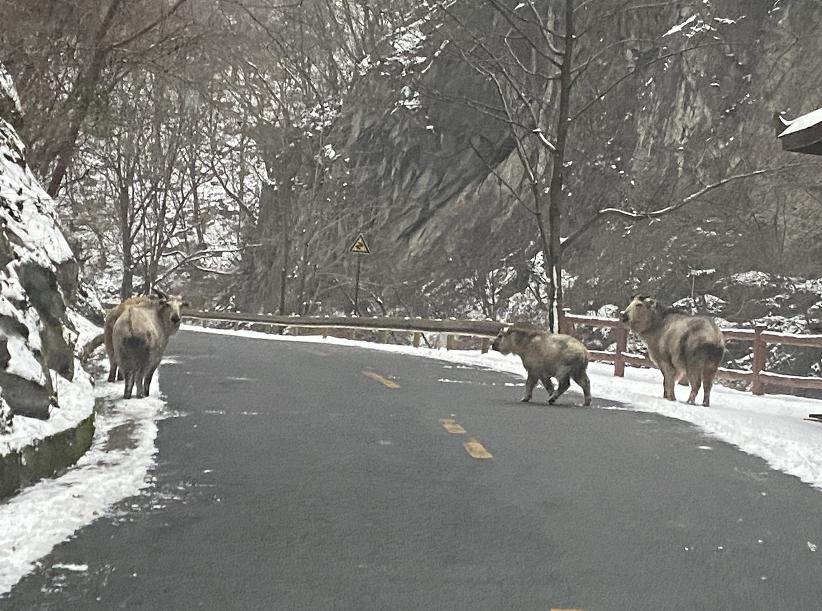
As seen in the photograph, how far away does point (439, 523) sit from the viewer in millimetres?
6207

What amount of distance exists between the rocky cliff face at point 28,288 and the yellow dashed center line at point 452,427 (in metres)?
3.74

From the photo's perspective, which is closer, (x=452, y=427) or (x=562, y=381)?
(x=452, y=427)

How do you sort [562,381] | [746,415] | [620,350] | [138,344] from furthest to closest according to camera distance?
1. [620,350]
2. [746,415]
3. [562,381]
4. [138,344]

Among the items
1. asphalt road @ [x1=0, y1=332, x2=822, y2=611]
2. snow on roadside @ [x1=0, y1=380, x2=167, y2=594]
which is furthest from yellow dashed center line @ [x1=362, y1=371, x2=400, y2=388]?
snow on roadside @ [x1=0, y1=380, x2=167, y2=594]

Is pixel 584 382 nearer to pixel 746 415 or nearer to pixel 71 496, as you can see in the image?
pixel 746 415

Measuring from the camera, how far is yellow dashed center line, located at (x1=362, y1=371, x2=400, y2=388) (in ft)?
49.3

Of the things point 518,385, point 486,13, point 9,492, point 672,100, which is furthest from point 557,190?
point 486,13

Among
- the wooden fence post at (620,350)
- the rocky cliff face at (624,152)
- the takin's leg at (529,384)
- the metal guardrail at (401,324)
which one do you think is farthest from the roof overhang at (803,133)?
the rocky cliff face at (624,152)

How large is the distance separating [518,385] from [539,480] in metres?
8.55

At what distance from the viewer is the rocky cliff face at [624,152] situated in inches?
1281

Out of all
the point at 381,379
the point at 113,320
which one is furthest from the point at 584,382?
the point at 113,320

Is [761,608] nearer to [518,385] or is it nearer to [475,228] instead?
[518,385]

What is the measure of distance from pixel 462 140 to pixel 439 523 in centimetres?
4288

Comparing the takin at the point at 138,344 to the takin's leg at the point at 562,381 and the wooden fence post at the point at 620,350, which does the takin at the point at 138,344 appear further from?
the wooden fence post at the point at 620,350
